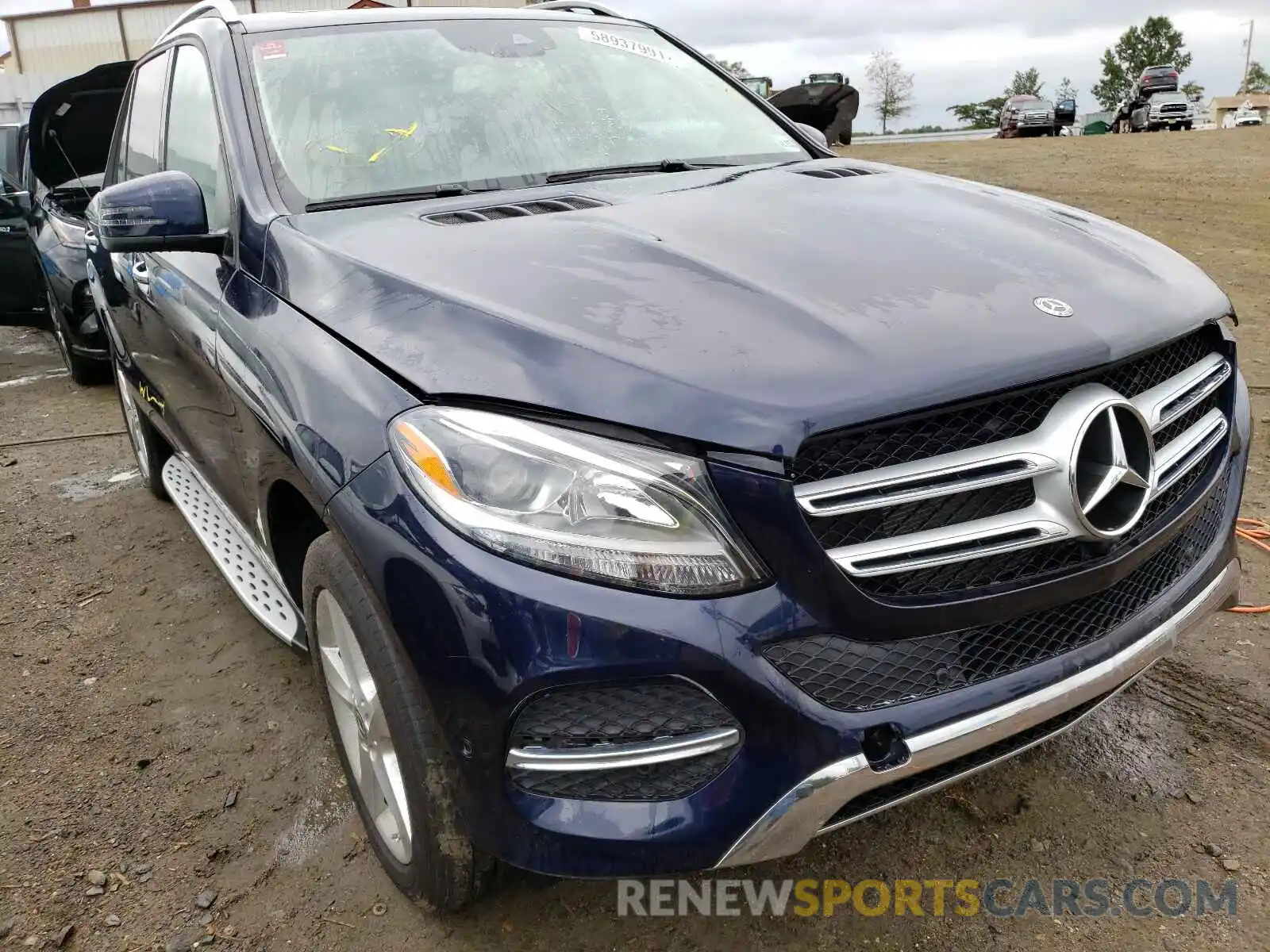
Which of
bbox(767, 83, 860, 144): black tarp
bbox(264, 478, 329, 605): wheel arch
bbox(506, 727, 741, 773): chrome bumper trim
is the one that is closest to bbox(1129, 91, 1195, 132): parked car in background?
bbox(767, 83, 860, 144): black tarp

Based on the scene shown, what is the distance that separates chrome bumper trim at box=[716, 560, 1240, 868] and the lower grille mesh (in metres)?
0.06

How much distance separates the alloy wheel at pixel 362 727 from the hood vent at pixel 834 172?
1668 mm

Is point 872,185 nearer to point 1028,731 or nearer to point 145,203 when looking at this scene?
point 1028,731

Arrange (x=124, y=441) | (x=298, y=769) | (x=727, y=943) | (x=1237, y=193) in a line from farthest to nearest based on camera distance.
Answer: (x=1237, y=193) → (x=124, y=441) → (x=298, y=769) → (x=727, y=943)

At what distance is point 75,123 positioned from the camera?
19.8 ft

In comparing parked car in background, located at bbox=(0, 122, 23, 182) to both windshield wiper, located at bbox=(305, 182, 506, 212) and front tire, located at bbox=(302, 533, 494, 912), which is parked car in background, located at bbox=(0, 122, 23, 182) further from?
front tire, located at bbox=(302, 533, 494, 912)

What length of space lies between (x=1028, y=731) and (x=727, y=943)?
72 cm

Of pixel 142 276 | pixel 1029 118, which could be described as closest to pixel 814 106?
pixel 142 276

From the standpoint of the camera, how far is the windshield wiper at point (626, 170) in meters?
2.61

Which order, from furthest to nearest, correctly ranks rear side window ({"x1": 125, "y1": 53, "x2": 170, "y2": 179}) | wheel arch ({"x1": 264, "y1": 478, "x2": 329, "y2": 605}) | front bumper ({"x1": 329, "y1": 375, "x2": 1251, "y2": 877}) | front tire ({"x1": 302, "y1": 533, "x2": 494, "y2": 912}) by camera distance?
rear side window ({"x1": 125, "y1": 53, "x2": 170, "y2": 179})
wheel arch ({"x1": 264, "y1": 478, "x2": 329, "y2": 605})
front tire ({"x1": 302, "y1": 533, "x2": 494, "y2": 912})
front bumper ({"x1": 329, "y1": 375, "x2": 1251, "y2": 877})

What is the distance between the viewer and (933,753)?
1.52 meters

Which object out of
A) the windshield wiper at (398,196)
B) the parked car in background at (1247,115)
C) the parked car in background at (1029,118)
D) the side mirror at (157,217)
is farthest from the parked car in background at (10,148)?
the parked car in background at (1247,115)

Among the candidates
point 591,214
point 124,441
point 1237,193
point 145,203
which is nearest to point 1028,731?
point 591,214

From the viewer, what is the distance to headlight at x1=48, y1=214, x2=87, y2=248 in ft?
19.8
